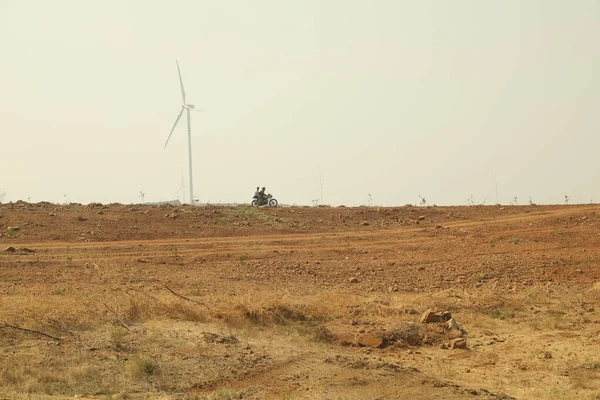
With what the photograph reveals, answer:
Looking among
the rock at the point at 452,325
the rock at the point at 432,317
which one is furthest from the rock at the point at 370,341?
the rock at the point at 452,325

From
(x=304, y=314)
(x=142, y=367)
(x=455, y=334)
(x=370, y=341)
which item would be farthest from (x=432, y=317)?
(x=142, y=367)

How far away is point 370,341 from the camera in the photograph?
9008 millimetres

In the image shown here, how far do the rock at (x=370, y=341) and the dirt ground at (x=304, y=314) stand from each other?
20 mm

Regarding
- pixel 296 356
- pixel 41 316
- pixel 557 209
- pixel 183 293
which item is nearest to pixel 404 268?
pixel 183 293

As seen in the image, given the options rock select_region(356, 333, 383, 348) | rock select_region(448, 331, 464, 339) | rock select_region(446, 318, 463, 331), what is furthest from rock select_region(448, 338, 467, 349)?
rock select_region(356, 333, 383, 348)

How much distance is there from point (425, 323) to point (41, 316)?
5.48 meters

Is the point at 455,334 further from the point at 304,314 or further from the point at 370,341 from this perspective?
the point at 304,314

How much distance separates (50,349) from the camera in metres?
8.12

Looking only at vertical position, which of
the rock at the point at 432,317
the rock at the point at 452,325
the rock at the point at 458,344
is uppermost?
the rock at the point at 432,317

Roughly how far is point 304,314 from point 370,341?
1385 mm

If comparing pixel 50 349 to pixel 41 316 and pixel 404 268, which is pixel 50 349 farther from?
pixel 404 268

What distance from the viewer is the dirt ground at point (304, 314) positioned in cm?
744

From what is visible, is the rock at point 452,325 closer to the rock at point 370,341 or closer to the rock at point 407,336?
the rock at point 407,336

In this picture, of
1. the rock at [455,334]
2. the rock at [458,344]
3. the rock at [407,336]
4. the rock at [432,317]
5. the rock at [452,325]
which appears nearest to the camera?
the rock at [458,344]
